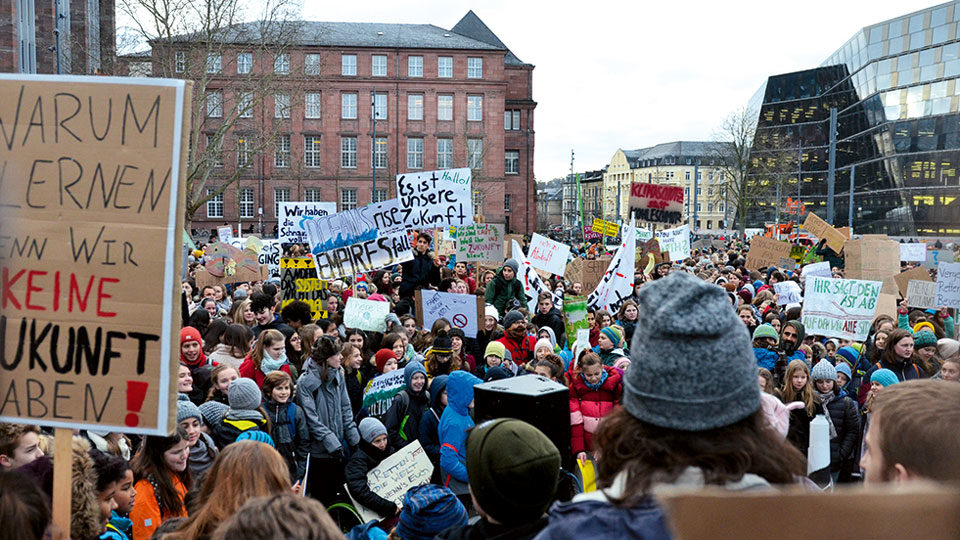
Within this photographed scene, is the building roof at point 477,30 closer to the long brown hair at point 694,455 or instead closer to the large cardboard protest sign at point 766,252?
the large cardboard protest sign at point 766,252

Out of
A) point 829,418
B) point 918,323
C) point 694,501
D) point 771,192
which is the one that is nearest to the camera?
point 694,501

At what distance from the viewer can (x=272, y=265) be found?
16.4 meters

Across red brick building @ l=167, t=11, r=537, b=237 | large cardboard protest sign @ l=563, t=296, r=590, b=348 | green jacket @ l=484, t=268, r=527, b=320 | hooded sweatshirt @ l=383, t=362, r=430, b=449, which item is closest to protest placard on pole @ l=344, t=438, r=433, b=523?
hooded sweatshirt @ l=383, t=362, r=430, b=449

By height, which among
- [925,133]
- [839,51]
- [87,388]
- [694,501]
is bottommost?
[87,388]

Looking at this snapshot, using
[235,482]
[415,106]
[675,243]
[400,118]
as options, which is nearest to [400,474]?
[235,482]

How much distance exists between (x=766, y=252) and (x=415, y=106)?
4786 cm

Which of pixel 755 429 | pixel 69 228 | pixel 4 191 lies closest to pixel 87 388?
pixel 69 228

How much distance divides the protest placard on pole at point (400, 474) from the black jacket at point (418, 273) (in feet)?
20.1

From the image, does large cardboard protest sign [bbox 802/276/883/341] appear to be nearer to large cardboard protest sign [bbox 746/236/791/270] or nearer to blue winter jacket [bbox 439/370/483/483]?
blue winter jacket [bbox 439/370/483/483]

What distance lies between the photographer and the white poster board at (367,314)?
882cm

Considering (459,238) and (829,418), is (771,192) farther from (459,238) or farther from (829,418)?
(829,418)

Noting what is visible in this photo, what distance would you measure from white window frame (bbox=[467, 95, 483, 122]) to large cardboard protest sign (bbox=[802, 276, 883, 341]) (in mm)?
54793

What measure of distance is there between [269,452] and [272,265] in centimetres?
1368

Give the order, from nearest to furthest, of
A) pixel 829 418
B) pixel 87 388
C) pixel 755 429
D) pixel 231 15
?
1. pixel 755 429
2. pixel 87 388
3. pixel 829 418
4. pixel 231 15
